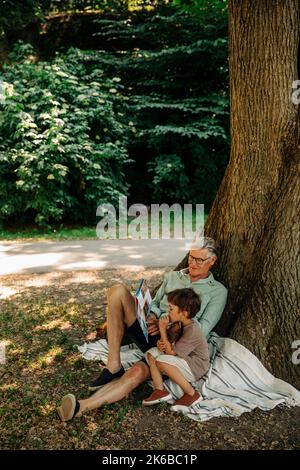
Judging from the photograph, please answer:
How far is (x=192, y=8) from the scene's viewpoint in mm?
11844

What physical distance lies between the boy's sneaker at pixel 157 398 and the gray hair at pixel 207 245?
1.23 m

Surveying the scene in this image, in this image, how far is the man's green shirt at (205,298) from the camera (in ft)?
12.3

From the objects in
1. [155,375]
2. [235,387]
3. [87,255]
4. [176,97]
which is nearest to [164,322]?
[155,375]

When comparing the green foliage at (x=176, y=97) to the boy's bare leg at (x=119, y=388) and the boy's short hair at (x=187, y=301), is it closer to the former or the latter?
the boy's short hair at (x=187, y=301)

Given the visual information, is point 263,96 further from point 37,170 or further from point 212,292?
point 37,170

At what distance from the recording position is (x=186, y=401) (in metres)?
3.42

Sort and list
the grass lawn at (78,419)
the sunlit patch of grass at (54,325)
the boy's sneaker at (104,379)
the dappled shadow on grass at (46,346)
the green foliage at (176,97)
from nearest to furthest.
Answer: the grass lawn at (78,419) → the dappled shadow on grass at (46,346) → the boy's sneaker at (104,379) → the sunlit patch of grass at (54,325) → the green foliage at (176,97)

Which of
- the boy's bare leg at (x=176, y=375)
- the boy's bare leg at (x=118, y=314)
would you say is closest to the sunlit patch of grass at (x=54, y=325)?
the boy's bare leg at (x=118, y=314)

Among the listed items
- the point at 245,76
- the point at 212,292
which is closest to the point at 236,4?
the point at 245,76

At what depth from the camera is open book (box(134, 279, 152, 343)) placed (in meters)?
3.63

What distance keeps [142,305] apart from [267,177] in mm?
1529

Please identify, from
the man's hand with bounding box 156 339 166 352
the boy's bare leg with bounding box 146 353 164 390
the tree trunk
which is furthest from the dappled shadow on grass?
the tree trunk
